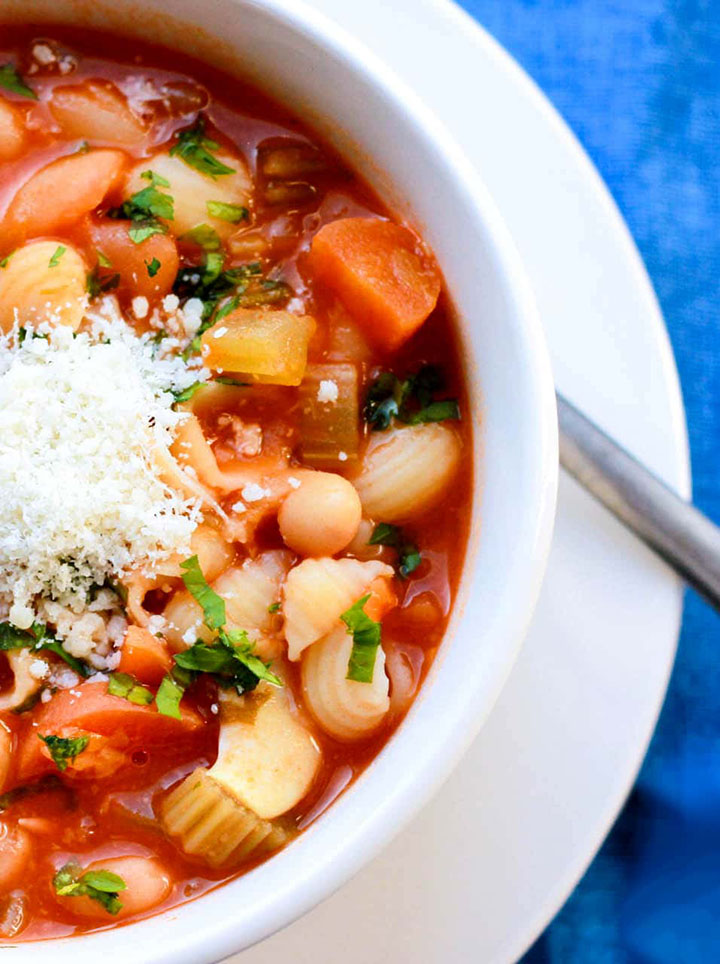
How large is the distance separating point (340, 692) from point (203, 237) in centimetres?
93

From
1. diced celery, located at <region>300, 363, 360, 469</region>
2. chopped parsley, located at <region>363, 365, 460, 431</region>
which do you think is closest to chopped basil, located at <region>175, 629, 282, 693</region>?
diced celery, located at <region>300, 363, 360, 469</region>

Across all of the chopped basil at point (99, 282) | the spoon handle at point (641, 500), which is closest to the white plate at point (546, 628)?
the spoon handle at point (641, 500)

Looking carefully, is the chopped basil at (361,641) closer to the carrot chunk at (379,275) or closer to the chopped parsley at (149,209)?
the carrot chunk at (379,275)

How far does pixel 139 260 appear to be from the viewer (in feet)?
7.93

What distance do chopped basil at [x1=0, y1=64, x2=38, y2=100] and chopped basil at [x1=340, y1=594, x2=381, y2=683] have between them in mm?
1217

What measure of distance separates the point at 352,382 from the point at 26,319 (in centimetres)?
63

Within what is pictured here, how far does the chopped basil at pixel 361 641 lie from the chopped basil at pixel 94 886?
22.4 inches

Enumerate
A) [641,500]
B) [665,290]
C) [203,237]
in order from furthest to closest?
[665,290], [641,500], [203,237]

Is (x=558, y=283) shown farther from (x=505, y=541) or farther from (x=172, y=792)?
(x=172, y=792)

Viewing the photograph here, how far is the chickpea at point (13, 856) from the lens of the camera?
7.50ft

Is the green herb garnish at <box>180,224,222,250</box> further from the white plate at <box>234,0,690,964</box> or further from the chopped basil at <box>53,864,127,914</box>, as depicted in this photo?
the chopped basil at <box>53,864,127,914</box>

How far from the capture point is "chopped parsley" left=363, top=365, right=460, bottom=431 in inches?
95.6

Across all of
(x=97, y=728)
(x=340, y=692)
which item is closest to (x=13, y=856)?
(x=97, y=728)

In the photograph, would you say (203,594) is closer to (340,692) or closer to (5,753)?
(340,692)
